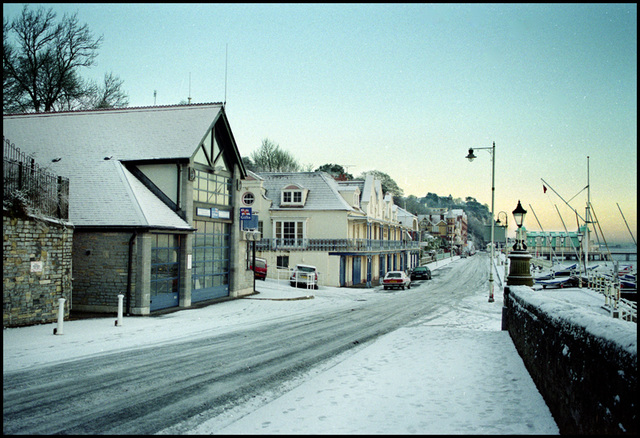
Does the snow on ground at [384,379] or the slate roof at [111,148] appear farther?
the slate roof at [111,148]

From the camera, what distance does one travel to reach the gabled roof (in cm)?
4115

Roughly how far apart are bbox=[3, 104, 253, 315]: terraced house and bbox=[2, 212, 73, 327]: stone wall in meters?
2.52

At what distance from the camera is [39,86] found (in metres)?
37.2

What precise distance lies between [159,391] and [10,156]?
40.5ft

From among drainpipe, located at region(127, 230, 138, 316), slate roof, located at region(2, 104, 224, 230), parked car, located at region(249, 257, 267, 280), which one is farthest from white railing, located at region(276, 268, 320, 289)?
drainpipe, located at region(127, 230, 138, 316)

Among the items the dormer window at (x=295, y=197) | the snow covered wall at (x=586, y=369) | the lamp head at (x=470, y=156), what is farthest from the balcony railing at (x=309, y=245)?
the snow covered wall at (x=586, y=369)

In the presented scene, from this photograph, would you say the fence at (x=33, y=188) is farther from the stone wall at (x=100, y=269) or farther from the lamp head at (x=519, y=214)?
the lamp head at (x=519, y=214)

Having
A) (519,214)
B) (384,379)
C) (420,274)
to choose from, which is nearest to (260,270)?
(420,274)

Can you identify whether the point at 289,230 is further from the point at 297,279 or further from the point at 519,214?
the point at 519,214

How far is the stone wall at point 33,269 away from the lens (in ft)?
47.1

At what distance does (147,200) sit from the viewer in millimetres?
21297

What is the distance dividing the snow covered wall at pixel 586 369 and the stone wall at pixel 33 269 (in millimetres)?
13437

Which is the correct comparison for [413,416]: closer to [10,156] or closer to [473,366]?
[473,366]

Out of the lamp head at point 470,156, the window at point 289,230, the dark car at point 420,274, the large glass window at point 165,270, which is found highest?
the lamp head at point 470,156
